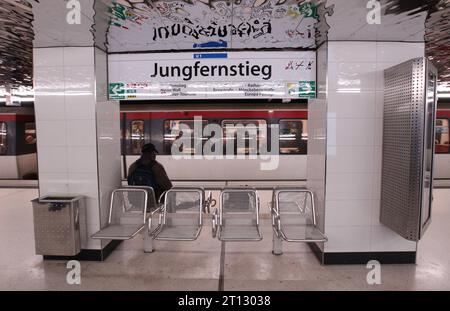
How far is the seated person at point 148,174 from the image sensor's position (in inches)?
163

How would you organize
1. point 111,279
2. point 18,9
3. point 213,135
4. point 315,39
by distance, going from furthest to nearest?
point 213,135 → point 315,39 → point 111,279 → point 18,9

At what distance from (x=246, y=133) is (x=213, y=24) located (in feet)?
13.1

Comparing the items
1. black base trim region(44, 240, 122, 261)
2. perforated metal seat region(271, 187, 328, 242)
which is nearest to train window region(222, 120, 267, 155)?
perforated metal seat region(271, 187, 328, 242)

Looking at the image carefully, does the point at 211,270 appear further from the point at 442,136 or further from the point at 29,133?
the point at 29,133

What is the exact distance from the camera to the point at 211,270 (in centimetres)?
322

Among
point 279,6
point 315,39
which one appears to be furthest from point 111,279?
point 315,39

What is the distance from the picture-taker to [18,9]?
252 cm

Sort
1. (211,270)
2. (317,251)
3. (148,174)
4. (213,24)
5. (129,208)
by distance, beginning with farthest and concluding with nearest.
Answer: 1. (148,174)
2. (129,208)
3. (317,251)
4. (211,270)
5. (213,24)

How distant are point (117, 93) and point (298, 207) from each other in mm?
2697

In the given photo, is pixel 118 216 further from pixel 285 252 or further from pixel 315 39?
pixel 315 39

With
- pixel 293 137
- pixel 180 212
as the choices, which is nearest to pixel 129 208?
pixel 180 212

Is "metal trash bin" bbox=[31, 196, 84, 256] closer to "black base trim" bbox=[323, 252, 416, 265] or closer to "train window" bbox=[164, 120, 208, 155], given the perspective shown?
"black base trim" bbox=[323, 252, 416, 265]

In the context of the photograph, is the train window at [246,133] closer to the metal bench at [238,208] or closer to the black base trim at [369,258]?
the metal bench at [238,208]

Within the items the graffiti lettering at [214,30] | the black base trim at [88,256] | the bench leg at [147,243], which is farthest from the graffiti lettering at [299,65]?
the black base trim at [88,256]
